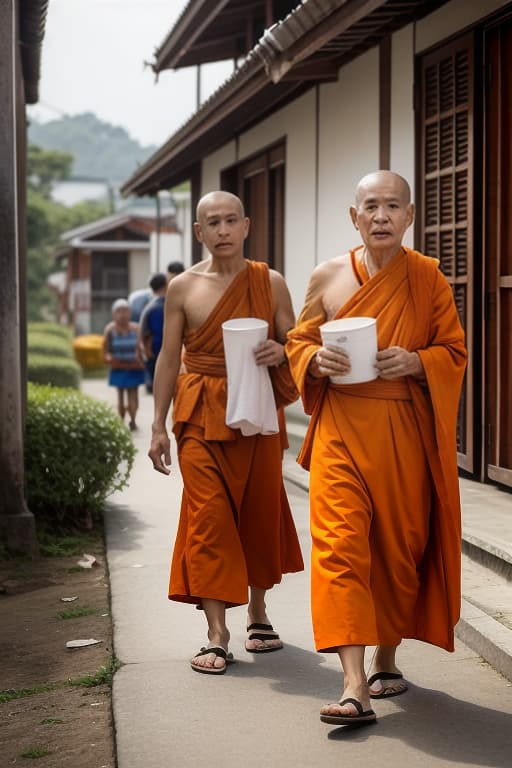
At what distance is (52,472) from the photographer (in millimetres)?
7680

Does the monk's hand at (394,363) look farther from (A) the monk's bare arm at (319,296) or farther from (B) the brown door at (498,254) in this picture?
(B) the brown door at (498,254)

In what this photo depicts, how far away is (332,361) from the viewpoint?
162 inches

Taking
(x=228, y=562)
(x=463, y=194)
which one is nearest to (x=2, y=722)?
(x=228, y=562)

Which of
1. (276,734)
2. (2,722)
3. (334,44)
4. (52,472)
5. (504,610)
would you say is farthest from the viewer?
(334,44)

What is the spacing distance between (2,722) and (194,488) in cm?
114

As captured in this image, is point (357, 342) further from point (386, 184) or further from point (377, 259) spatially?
point (386, 184)

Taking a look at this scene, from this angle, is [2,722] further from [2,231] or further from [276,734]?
[2,231]

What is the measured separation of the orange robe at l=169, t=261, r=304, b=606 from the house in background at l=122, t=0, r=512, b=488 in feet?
8.46

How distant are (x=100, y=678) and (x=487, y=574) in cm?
202

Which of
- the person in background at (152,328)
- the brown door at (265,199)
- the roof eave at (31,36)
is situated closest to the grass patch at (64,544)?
the roof eave at (31,36)

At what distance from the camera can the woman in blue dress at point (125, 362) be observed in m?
13.9

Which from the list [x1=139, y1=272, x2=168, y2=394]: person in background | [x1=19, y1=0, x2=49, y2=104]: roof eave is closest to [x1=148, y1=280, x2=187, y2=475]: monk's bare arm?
[x1=19, y1=0, x2=49, y2=104]: roof eave

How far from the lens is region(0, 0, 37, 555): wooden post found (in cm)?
691

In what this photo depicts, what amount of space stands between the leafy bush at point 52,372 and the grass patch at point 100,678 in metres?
12.7
